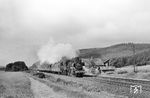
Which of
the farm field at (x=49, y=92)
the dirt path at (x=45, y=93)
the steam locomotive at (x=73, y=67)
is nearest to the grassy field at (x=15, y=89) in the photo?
the farm field at (x=49, y=92)

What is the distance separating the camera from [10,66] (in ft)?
514

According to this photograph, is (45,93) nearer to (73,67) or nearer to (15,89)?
(15,89)

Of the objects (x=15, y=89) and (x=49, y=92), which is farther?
(x=15, y=89)

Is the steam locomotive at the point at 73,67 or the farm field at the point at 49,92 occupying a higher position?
the steam locomotive at the point at 73,67

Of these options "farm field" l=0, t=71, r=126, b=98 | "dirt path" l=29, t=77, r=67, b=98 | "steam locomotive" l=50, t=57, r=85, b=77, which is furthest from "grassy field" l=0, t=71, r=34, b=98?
"steam locomotive" l=50, t=57, r=85, b=77

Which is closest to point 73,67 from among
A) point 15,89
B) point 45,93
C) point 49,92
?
point 15,89

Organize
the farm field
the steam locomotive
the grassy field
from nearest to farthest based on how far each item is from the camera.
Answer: the farm field < the grassy field < the steam locomotive

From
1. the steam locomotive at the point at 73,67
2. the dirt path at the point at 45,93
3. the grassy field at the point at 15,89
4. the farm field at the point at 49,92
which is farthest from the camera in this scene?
the steam locomotive at the point at 73,67

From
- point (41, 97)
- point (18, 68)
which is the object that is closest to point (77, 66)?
point (41, 97)

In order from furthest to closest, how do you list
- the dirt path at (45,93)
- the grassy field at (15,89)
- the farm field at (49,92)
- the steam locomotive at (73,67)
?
the steam locomotive at (73,67) → the dirt path at (45,93) → the grassy field at (15,89) → the farm field at (49,92)

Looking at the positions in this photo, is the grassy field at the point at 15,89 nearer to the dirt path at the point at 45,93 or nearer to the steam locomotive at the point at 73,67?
the dirt path at the point at 45,93

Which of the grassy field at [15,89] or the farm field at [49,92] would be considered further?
the grassy field at [15,89]

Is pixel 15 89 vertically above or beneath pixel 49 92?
above

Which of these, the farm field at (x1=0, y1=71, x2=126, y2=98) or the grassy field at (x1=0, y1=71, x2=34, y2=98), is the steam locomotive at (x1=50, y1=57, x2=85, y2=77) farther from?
the farm field at (x1=0, y1=71, x2=126, y2=98)
